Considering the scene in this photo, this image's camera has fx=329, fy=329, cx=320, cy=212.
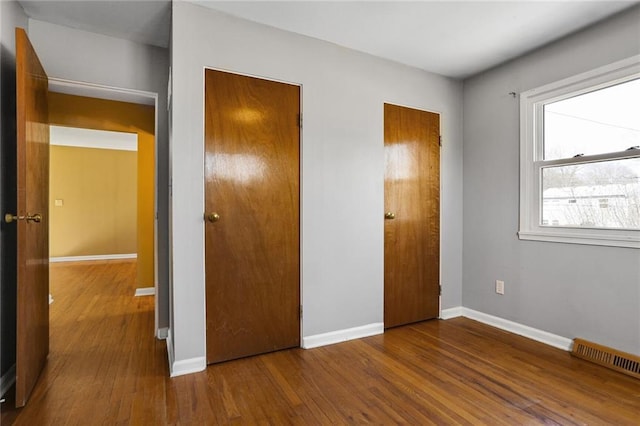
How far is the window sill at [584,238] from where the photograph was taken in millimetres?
2139

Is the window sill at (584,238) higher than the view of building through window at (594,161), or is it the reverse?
the view of building through window at (594,161)

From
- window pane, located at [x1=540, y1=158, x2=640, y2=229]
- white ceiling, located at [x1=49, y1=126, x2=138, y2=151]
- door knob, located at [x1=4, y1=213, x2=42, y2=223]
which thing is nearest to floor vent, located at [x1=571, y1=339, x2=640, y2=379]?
window pane, located at [x1=540, y1=158, x2=640, y2=229]

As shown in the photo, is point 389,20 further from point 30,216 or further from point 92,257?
point 92,257

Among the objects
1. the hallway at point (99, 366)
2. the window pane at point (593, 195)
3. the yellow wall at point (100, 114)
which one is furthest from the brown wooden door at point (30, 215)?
the window pane at point (593, 195)

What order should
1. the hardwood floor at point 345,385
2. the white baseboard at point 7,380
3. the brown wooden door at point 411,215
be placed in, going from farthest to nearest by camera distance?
1. the brown wooden door at point 411,215
2. the white baseboard at point 7,380
3. the hardwood floor at point 345,385

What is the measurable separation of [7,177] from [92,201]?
5.60 metres

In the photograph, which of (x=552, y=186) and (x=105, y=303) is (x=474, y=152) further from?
(x=105, y=303)

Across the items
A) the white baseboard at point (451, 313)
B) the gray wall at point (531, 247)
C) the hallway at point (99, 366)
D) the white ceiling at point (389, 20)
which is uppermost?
the white ceiling at point (389, 20)

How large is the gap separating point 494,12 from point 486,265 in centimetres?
206

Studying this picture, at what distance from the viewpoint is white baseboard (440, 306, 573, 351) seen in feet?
8.13

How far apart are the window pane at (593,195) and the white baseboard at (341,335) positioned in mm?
1615

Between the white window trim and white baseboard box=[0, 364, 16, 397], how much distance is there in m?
3.67

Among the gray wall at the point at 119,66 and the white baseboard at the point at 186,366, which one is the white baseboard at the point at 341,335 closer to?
the white baseboard at the point at 186,366

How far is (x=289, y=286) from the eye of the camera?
244cm
